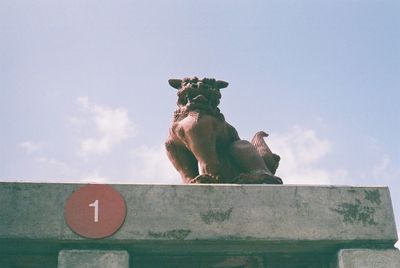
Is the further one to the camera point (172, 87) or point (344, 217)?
point (172, 87)

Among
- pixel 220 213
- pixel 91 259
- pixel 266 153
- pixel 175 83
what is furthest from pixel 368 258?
pixel 175 83

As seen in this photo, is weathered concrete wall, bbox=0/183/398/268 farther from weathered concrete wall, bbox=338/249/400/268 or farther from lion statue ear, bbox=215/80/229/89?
lion statue ear, bbox=215/80/229/89

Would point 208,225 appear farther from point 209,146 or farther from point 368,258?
point 368,258

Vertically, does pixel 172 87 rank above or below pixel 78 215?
above

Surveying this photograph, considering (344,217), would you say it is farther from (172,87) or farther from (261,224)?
(172,87)

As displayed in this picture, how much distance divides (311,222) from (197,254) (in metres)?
0.84

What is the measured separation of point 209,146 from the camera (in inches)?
176

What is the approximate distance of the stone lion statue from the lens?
4.42 metres

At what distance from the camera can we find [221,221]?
3736 millimetres

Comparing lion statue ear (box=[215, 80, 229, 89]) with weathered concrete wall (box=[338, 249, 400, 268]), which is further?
lion statue ear (box=[215, 80, 229, 89])

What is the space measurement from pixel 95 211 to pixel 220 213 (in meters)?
0.85

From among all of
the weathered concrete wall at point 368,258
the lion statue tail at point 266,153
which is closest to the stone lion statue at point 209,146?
the lion statue tail at point 266,153

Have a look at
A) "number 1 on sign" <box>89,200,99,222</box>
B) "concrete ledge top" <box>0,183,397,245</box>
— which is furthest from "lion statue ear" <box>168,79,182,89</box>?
"number 1 on sign" <box>89,200,99,222</box>

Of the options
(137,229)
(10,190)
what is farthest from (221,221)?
(10,190)
